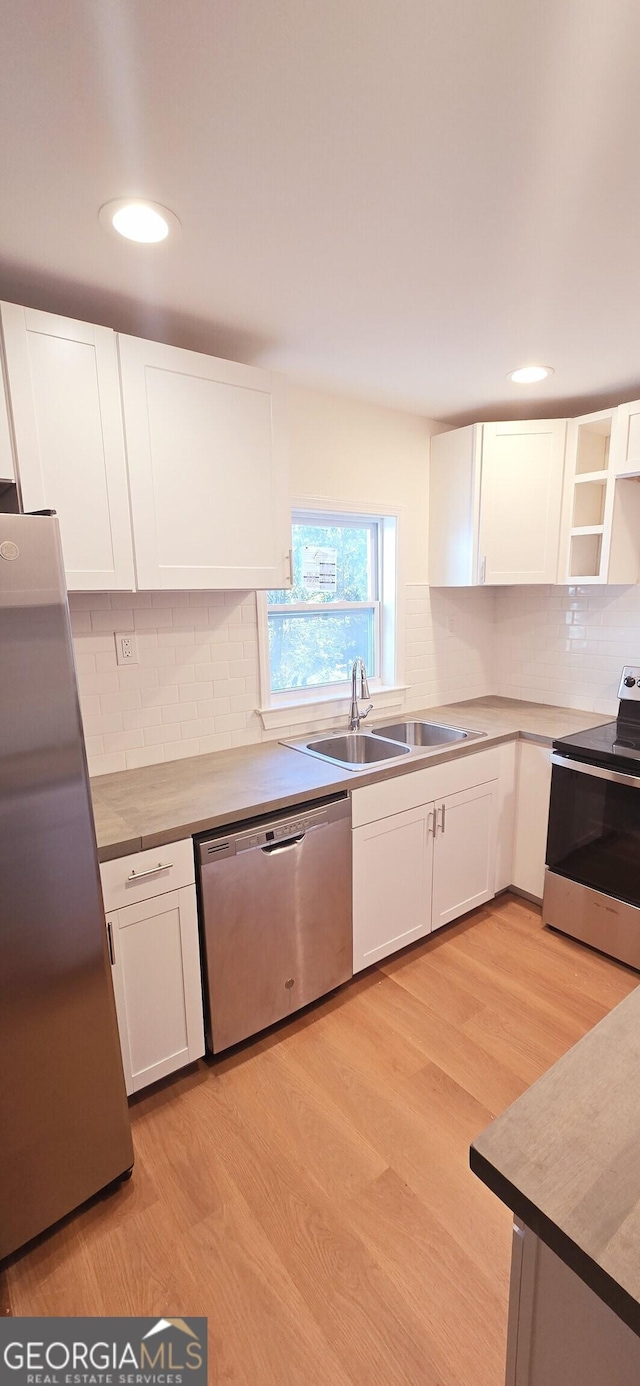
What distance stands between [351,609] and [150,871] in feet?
5.50

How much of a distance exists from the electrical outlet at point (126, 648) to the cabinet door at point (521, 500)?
5.55 ft

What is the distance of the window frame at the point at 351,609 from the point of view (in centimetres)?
250

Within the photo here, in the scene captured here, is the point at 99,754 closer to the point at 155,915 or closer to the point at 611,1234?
the point at 155,915

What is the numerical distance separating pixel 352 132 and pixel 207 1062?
2468 mm

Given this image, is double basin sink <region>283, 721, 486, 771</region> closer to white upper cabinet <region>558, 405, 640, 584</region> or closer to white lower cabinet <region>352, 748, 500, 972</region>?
white lower cabinet <region>352, 748, 500, 972</region>

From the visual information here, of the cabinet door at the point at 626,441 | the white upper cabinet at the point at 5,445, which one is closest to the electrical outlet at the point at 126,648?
the white upper cabinet at the point at 5,445

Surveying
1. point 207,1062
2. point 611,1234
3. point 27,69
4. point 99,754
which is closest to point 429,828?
point 207,1062

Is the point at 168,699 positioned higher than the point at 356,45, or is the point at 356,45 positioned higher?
the point at 356,45

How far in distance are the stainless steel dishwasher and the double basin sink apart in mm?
420

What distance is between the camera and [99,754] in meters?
2.07

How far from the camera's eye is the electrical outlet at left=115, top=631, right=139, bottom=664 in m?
2.08

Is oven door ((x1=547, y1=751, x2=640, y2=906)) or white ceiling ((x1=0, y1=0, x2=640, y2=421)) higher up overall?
white ceiling ((x1=0, y1=0, x2=640, y2=421))

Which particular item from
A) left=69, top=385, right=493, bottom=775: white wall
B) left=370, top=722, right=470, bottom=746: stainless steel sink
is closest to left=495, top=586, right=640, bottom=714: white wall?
left=69, top=385, right=493, bottom=775: white wall

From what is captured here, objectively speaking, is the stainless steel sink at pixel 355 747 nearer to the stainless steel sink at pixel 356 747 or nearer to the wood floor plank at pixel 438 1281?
the stainless steel sink at pixel 356 747
